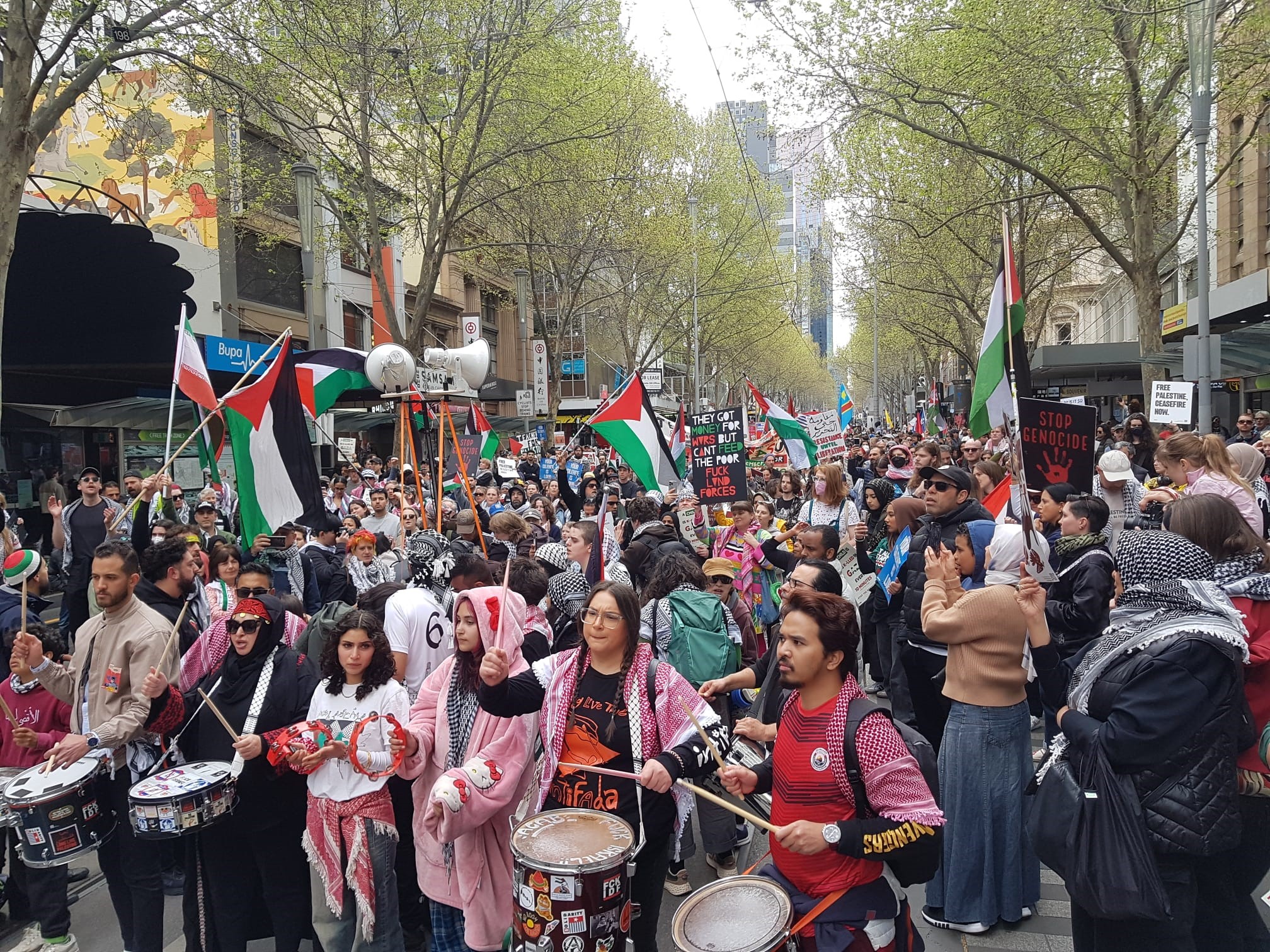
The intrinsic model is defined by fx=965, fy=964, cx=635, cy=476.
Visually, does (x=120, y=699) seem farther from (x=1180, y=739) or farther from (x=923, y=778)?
(x=1180, y=739)

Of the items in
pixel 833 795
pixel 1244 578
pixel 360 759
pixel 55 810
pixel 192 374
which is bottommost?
pixel 55 810

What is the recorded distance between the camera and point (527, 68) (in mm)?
18141

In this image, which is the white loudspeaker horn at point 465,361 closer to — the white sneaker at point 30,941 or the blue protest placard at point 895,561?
the blue protest placard at point 895,561

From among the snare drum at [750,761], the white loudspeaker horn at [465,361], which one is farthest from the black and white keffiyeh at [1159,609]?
the white loudspeaker horn at [465,361]

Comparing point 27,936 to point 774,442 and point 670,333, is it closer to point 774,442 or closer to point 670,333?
point 774,442

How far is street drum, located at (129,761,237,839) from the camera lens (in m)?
3.68

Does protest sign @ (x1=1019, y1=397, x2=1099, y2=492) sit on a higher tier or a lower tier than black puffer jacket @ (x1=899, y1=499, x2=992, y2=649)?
higher

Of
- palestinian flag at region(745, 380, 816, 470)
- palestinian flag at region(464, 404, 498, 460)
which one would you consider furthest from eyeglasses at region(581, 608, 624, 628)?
palestinian flag at region(745, 380, 816, 470)

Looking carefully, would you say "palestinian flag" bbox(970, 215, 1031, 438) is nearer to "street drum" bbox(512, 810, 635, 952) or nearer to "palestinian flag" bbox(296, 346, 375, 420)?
"street drum" bbox(512, 810, 635, 952)

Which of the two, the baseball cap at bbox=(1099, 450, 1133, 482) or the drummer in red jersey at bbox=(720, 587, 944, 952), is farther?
the baseball cap at bbox=(1099, 450, 1133, 482)

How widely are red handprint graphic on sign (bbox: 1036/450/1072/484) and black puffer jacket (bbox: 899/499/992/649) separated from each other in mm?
416

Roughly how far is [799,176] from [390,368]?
16330 millimetres

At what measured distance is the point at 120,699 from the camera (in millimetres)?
4195

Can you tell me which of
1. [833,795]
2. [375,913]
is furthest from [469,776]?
[833,795]
